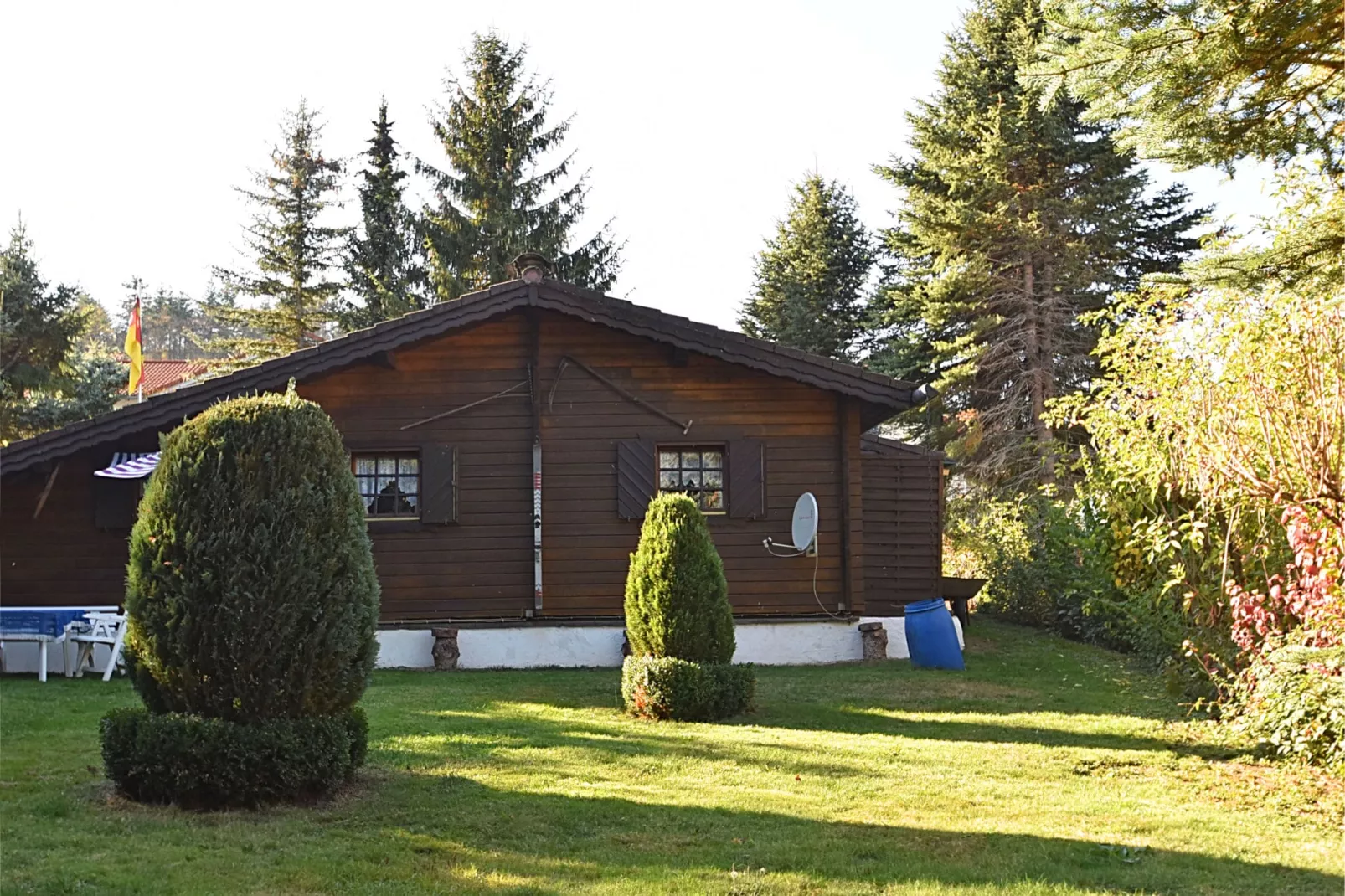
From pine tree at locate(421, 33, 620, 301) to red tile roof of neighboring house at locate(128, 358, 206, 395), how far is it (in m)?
14.1

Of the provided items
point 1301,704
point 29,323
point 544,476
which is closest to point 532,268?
point 544,476

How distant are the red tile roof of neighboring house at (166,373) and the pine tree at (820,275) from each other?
18.5m

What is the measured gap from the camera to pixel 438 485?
45.8 feet

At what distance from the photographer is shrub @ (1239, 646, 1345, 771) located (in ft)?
22.2

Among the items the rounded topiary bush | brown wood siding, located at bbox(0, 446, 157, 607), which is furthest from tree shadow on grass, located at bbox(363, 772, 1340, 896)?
brown wood siding, located at bbox(0, 446, 157, 607)

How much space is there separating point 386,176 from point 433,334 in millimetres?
19302

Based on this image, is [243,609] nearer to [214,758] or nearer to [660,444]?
[214,758]

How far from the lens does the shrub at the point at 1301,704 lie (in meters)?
6.76

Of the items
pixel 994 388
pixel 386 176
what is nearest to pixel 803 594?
pixel 994 388

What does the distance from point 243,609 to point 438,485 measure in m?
7.75

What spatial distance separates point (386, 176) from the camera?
31.5m

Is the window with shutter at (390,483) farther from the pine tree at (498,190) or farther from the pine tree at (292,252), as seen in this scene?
the pine tree at (292,252)

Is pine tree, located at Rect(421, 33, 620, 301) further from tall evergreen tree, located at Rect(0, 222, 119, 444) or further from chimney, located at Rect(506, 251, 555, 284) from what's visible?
chimney, located at Rect(506, 251, 555, 284)

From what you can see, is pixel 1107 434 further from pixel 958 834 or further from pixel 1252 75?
pixel 958 834
